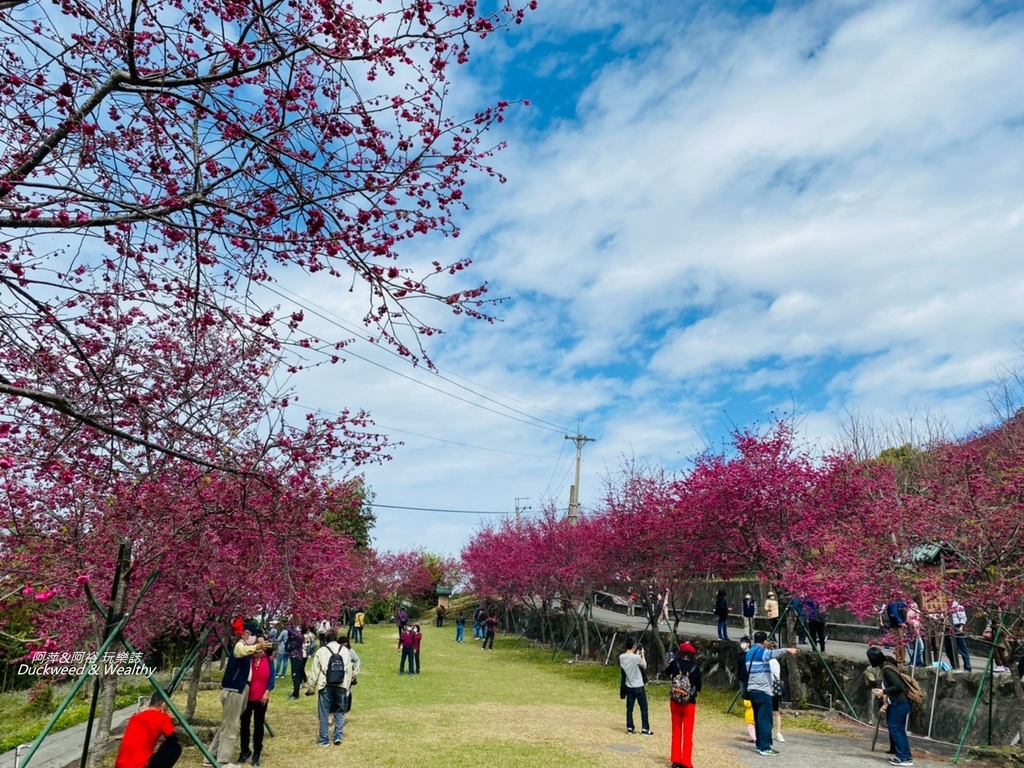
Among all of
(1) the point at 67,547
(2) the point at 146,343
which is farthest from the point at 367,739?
(2) the point at 146,343

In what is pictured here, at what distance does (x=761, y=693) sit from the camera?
11797 mm

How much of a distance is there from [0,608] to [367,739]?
20.5 feet

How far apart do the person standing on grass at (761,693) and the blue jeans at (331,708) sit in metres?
6.68

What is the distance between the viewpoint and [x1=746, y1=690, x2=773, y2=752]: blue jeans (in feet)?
38.5

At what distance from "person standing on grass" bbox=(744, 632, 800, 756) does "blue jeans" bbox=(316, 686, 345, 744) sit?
6.68 meters

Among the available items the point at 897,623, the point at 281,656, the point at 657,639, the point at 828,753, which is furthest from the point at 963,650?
the point at 281,656

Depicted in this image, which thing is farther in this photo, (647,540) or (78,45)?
(647,540)

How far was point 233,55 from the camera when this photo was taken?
480 centimetres

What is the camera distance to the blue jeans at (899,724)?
1082 cm

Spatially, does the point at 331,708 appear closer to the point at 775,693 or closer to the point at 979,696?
the point at 775,693

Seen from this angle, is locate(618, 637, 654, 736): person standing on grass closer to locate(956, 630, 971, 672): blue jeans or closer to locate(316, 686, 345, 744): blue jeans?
locate(316, 686, 345, 744): blue jeans

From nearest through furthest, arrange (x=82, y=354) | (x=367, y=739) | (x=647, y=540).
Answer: (x=82, y=354), (x=367, y=739), (x=647, y=540)

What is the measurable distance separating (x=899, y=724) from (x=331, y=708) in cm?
882

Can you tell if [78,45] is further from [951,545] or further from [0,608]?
[951,545]
